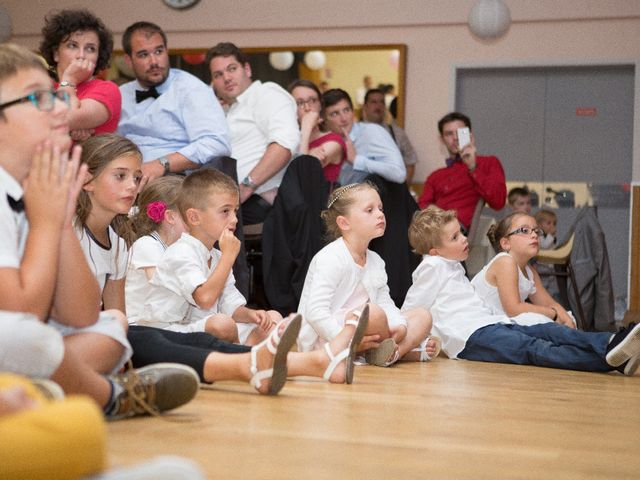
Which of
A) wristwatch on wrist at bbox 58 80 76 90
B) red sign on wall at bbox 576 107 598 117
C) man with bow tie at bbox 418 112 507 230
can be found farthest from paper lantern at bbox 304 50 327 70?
wristwatch on wrist at bbox 58 80 76 90

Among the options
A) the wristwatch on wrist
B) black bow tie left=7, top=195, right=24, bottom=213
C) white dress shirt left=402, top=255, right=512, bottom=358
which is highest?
the wristwatch on wrist

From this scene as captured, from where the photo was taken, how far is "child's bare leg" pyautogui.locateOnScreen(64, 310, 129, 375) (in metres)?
1.74

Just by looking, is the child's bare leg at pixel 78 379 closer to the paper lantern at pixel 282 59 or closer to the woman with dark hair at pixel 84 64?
the woman with dark hair at pixel 84 64

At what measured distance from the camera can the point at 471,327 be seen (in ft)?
12.4

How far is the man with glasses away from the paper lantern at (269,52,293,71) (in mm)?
2930

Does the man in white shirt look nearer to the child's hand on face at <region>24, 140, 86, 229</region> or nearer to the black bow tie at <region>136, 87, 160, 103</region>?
the black bow tie at <region>136, 87, 160, 103</region>

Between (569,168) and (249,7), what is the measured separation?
2.99 meters

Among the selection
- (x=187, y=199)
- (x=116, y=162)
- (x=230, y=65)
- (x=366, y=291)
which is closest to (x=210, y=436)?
(x=116, y=162)

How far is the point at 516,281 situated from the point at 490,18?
3.80 meters

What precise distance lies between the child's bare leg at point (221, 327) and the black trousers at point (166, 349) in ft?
0.98

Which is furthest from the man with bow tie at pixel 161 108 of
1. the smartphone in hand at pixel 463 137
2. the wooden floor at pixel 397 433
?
the smartphone in hand at pixel 463 137

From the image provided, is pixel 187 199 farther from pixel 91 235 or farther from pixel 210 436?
pixel 210 436

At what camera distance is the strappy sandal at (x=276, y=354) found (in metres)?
2.05

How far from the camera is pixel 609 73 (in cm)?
742
